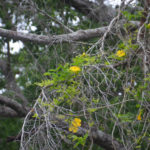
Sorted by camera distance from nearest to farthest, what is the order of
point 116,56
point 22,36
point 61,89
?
point 61,89
point 116,56
point 22,36

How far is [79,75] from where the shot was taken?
87.1 inches

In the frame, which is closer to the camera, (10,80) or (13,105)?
(13,105)

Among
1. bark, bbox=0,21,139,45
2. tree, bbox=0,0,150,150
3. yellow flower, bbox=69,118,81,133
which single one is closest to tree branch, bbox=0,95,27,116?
tree, bbox=0,0,150,150

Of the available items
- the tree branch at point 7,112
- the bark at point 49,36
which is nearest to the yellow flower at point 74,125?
the bark at point 49,36

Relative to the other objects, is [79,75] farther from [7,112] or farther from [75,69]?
[7,112]

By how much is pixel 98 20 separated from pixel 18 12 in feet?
4.72

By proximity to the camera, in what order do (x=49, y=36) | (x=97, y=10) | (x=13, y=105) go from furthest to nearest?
(x=97, y=10)
(x=13, y=105)
(x=49, y=36)

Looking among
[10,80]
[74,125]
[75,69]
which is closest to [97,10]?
[10,80]

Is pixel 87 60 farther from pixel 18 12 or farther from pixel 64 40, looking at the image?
pixel 18 12

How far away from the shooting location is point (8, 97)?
13.4 ft

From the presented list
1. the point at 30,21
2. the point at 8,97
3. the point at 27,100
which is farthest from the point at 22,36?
the point at 27,100

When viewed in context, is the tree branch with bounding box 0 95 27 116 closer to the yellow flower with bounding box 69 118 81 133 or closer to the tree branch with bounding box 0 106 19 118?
the tree branch with bounding box 0 106 19 118

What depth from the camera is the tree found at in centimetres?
225

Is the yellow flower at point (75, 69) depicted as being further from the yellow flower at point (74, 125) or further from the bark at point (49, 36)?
the bark at point (49, 36)
